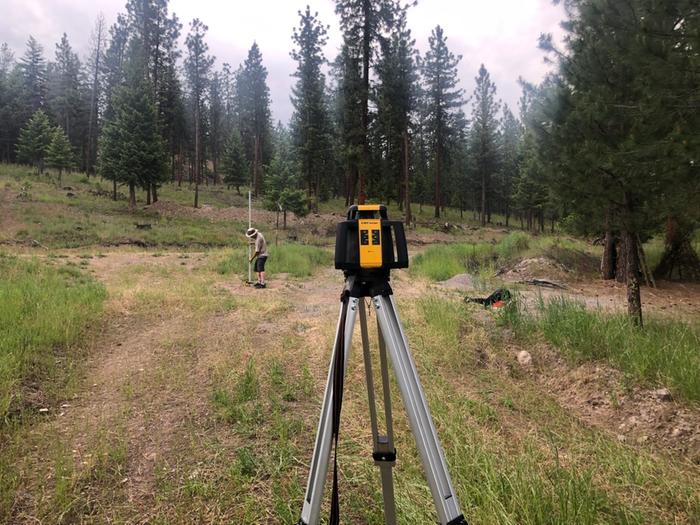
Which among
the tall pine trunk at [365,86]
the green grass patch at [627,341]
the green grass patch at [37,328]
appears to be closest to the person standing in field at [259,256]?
the green grass patch at [37,328]

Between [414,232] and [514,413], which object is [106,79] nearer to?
[414,232]

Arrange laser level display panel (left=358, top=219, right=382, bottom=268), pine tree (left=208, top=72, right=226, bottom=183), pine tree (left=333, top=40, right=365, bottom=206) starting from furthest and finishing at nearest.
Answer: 1. pine tree (left=208, top=72, right=226, bottom=183)
2. pine tree (left=333, top=40, right=365, bottom=206)
3. laser level display panel (left=358, top=219, right=382, bottom=268)

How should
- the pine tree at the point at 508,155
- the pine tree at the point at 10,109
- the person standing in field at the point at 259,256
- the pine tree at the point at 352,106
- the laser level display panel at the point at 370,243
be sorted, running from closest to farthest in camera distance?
the laser level display panel at the point at 370,243 → the person standing in field at the point at 259,256 → the pine tree at the point at 352,106 → the pine tree at the point at 10,109 → the pine tree at the point at 508,155

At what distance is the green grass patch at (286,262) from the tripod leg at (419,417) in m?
11.3

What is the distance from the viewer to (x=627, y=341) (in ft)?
15.0

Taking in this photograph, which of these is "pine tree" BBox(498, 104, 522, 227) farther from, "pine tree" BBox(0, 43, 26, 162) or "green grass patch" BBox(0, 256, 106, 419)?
"pine tree" BBox(0, 43, 26, 162)

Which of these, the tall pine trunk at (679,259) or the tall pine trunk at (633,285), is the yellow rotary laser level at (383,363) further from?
the tall pine trunk at (679,259)

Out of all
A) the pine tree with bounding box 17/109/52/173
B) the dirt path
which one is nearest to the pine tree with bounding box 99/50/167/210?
the pine tree with bounding box 17/109/52/173

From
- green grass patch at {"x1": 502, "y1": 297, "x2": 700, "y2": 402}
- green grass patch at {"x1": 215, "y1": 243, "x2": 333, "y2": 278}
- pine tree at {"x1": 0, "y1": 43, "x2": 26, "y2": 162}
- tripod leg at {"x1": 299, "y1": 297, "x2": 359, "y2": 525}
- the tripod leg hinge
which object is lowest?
green grass patch at {"x1": 502, "y1": 297, "x2": 700, "y2": 402}

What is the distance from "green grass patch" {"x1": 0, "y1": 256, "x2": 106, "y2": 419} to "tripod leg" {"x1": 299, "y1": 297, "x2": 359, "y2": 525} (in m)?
3.48

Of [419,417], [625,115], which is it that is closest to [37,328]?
[419,417]

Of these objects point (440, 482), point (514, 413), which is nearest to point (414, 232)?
point (514, 413)

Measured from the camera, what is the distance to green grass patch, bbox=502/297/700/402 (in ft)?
12.6

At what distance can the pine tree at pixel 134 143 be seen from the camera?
91.4ft
